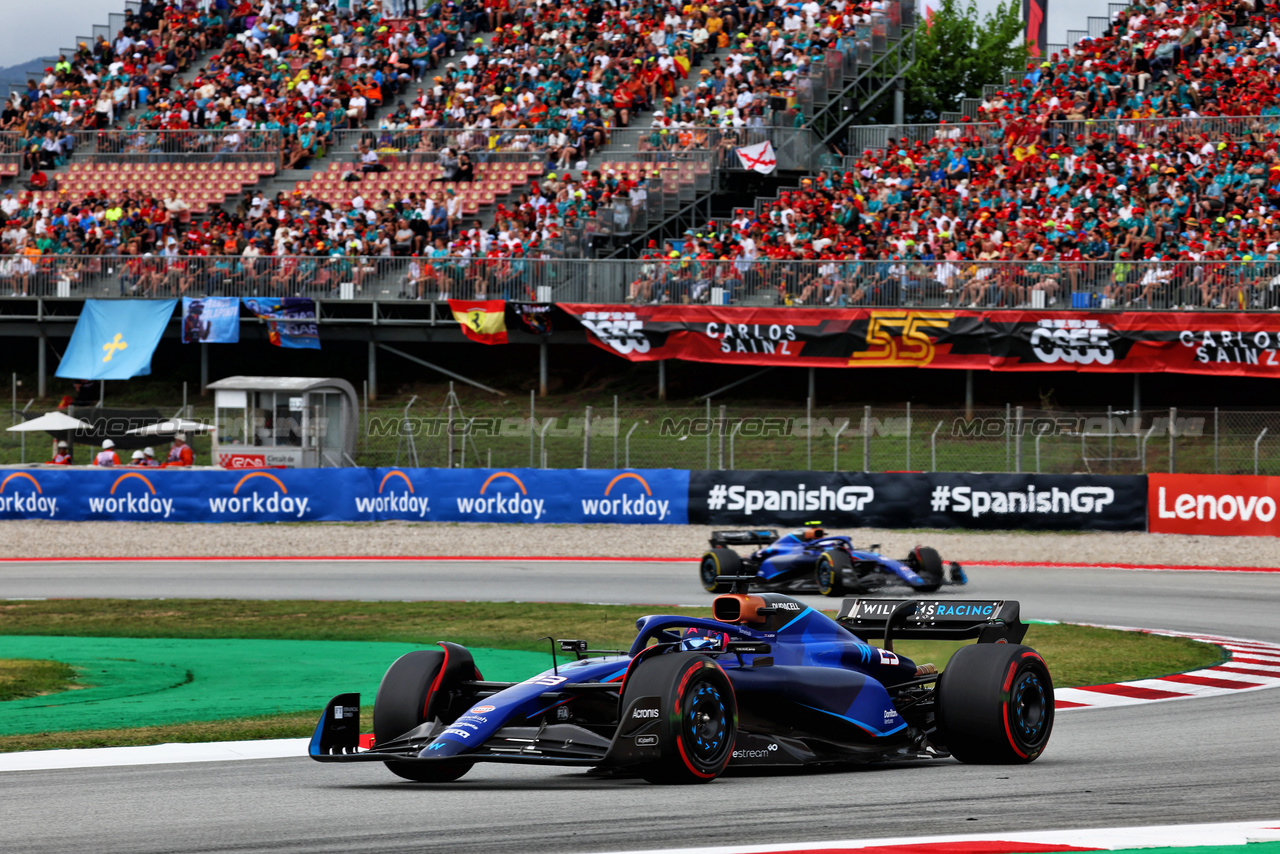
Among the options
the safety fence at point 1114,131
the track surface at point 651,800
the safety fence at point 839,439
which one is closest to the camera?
the track surface at point 651,800

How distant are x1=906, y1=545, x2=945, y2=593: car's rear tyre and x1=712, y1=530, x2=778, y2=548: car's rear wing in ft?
7.37

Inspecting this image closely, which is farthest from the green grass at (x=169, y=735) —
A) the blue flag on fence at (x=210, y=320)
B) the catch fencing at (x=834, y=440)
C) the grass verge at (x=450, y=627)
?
the blue flag on fence at (x=210, y=320)

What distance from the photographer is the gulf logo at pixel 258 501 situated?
29.3 meters

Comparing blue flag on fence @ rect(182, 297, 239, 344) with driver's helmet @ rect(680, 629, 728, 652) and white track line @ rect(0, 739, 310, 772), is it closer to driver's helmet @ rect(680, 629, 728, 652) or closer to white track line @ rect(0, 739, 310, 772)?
white track line @ rect(0, 739, 310, 772)

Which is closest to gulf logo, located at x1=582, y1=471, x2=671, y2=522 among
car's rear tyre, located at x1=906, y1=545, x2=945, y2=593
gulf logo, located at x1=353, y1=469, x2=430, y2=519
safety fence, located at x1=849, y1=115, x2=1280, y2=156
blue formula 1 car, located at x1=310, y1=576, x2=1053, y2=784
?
gulf logo, located at x1=353, y1=469, x2=430, y2=519

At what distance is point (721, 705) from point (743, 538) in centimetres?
1354

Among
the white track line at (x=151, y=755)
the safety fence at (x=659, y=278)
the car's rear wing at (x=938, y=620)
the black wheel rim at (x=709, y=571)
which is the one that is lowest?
the black wheel rim at (x=709, y=571)

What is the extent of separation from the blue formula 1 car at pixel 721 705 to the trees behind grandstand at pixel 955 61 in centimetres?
5307

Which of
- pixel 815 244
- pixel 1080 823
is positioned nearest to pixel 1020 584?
pixel 815 244

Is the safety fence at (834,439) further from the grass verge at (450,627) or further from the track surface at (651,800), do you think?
the track surface at (651,800)

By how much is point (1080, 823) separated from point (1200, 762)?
7.61ft

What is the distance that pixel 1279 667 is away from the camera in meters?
14.4

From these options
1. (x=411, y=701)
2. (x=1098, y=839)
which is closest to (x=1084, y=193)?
(x=411, y=701)

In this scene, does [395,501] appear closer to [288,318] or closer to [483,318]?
[483,318]
